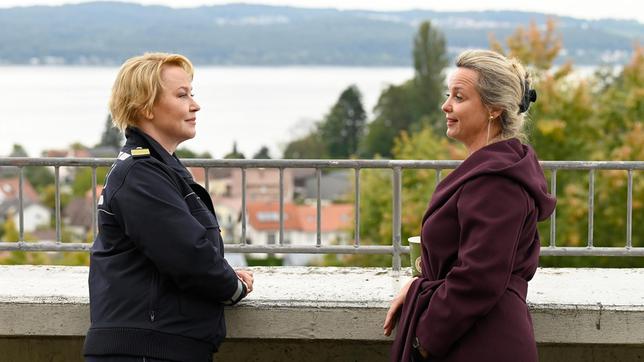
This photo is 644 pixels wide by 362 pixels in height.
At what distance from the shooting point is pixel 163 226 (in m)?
3.45

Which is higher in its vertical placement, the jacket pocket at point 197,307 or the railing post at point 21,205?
the railing post at point 21,205

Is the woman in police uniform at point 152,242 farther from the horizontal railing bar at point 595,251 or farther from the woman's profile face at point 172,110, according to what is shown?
the horizontal railing bar at point 595,251

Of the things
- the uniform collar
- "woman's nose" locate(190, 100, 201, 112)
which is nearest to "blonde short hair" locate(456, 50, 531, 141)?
"woman's nose" locate(190, 100, 201, 112)

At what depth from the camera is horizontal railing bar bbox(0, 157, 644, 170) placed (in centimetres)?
538

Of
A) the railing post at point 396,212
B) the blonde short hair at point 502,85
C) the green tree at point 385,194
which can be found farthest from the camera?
the green tree at point 385,194

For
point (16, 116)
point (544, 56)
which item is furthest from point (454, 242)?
point (16, 116)

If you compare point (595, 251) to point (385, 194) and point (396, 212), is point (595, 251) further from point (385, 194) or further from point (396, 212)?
point (385, 194)

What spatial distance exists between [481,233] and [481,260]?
0.08 metres

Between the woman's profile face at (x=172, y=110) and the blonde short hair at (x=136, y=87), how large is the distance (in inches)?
1.2

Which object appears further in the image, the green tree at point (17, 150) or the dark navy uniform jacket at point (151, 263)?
the green tree at point (17, 150)

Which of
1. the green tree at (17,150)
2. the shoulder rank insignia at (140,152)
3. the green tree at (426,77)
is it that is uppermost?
the green tree at (426,77)

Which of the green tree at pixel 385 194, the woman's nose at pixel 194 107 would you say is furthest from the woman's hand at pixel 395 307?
the green tree at pixel 385 194

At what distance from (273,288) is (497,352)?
5.59 feet

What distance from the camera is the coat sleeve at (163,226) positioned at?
11.3ft
